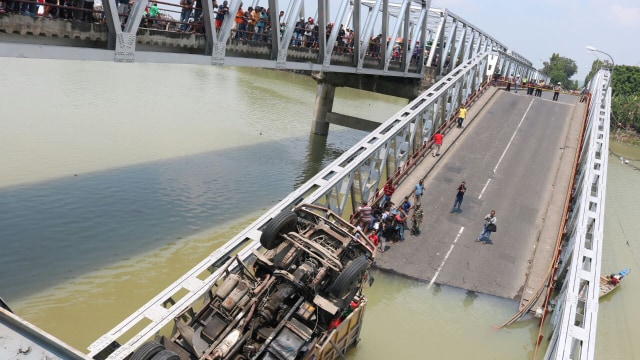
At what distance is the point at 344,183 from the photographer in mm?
16281

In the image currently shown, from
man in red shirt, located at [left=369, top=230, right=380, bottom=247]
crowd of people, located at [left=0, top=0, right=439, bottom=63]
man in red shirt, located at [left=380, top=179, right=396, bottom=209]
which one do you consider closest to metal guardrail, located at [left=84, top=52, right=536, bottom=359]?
man in red shirt, located at [left=380, top=179, right=396, bottom=209]

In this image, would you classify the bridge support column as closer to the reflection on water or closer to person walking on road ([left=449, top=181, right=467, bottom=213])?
person walking on road ([left=449, top=181, right=467, bottom=213])

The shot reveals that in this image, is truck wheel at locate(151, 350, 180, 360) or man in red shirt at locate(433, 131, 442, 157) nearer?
truck wheel at locate(151, 350, 180, 360)

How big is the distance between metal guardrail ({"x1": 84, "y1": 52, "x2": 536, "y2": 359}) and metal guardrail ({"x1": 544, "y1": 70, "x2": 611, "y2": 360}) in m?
6.36

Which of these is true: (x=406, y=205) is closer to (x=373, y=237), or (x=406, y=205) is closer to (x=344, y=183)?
(x=344, y=183)

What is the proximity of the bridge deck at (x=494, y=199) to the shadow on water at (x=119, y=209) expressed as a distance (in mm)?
6753

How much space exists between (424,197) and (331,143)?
16033 mm

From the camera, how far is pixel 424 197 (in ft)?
62.4

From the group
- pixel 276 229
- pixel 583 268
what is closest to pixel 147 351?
pixel 276 229

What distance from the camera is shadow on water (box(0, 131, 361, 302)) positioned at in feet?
46.6

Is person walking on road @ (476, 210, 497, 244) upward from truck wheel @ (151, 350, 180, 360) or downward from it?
upward

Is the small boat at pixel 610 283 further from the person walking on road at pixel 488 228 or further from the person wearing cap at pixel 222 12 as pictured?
the person wearing cap at pixel 222 12

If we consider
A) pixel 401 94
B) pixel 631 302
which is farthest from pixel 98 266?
pixel 401 94

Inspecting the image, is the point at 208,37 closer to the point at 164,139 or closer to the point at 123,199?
the point at 123,199
